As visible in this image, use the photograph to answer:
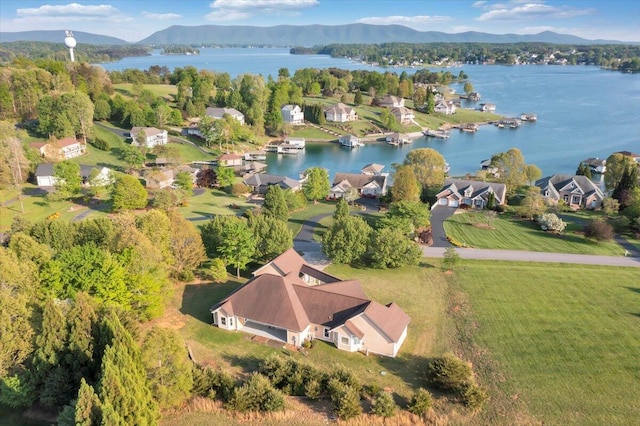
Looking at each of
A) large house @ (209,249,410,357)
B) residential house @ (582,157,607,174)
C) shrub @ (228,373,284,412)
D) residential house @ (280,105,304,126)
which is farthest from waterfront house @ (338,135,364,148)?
shrub @ (228,373,284,412)

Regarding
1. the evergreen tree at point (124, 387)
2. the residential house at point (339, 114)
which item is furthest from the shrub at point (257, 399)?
the residential house at point (339, 114)

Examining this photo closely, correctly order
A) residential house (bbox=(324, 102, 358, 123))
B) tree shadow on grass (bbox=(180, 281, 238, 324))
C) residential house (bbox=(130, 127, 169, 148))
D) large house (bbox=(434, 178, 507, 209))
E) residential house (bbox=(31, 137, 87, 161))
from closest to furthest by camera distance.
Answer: tree shadow on grass (bbox=(180, 281, 238, 324))
large house (bbox=(434, 178, 507, 209))
residential house (bbox=(31, 137, 87, 161))
residential house (bbox=(130, 127, 169, 148))
residential house (bbox=(324, 102, 358, 123))

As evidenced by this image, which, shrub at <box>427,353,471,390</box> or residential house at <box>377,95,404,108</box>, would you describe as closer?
shrub at <box>427,353,471,390</box>

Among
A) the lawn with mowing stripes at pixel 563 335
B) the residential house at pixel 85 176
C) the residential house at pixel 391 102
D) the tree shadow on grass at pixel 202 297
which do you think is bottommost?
the tree shadow on grass at pixel 202 297

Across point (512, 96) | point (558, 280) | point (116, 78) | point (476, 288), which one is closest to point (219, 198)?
point (476, 288)

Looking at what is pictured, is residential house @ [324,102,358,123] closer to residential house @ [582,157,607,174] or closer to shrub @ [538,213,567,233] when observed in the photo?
residential house @ [582,157,607,174]

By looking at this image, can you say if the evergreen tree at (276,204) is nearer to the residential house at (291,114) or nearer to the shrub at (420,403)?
the shrub at (420,403)

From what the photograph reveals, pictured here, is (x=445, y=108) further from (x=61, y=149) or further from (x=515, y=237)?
(x=61, y=149)
